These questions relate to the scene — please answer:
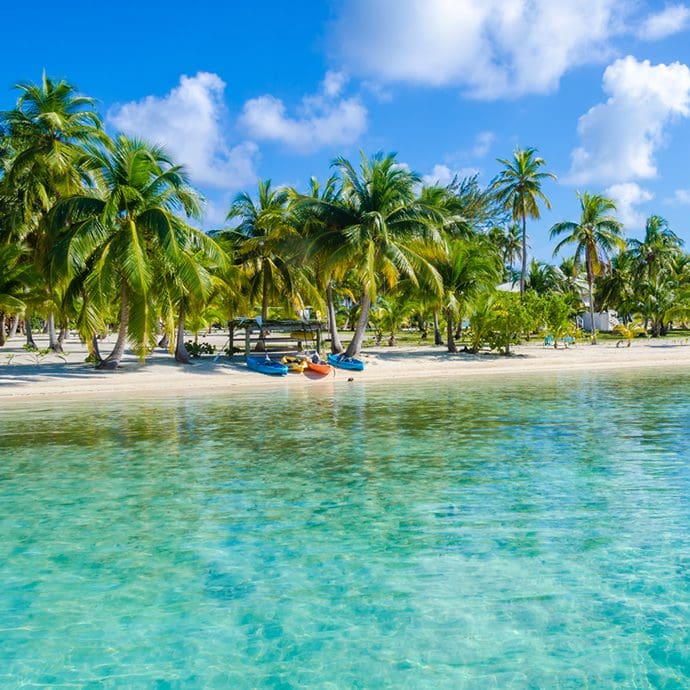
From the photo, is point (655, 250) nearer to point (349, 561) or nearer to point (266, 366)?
point (266, 366)

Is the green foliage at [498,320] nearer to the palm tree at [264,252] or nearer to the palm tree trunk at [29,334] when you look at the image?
the palm tree at [264,252]

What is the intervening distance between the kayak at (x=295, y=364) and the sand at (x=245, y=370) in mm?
458

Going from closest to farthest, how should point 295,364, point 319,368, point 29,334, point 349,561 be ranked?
point 349,561, point 319,368, point 295,364, point 29,334

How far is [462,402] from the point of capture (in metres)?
18.1

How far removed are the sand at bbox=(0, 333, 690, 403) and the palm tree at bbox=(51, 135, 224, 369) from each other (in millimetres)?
1712

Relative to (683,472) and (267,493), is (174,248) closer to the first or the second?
(267,493)

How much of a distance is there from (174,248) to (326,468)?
1370cm

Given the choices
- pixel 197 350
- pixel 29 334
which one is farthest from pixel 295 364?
pixel 29 334

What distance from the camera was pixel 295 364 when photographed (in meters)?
26.5

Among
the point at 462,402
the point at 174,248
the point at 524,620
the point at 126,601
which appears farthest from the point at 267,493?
the point at 174,248

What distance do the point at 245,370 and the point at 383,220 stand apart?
844 cm

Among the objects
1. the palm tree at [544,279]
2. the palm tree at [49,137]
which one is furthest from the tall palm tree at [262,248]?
the palm tree at [544,279]

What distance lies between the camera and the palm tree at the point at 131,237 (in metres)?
21.3

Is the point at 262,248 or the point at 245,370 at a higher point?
the point at 262,248
